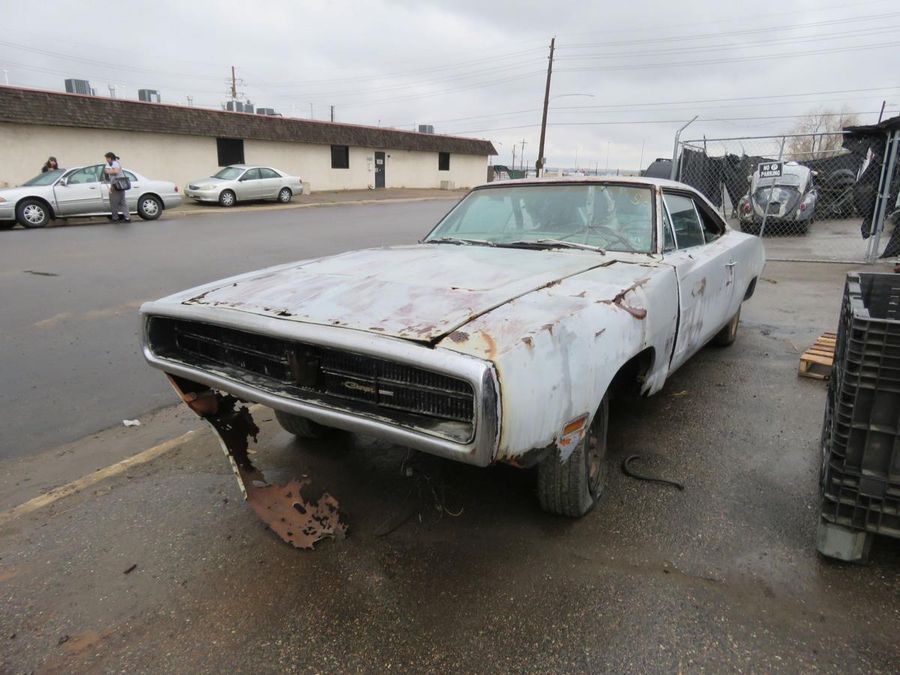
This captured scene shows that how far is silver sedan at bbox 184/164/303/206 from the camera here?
1980cm

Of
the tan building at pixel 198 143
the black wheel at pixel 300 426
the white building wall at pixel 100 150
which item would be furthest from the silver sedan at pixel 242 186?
the black wheel at pixel 300 426

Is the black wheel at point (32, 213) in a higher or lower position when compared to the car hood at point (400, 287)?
lower

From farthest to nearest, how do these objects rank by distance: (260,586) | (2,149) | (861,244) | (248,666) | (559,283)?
(2,149)
(861,244)
(559,283)
(260,586)
(248,666)

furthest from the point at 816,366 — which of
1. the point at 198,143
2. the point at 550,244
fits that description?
the point at 198,143

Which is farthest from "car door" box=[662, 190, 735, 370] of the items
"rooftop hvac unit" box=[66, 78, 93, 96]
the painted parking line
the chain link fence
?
"rooftop hvac unit" box=[66, 78, 93, 96]

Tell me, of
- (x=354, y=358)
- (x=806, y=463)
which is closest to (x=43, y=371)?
(x=354, y=358)

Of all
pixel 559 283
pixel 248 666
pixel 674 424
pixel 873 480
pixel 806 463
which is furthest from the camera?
pixel 674 424

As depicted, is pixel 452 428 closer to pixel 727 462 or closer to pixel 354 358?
pixel 354 358

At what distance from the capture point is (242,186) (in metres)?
20.5

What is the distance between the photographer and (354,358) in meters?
2.20

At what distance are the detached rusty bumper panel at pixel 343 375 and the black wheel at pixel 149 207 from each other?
48.2 ft

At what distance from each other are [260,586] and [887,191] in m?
10.6

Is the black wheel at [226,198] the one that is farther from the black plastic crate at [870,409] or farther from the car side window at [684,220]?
the black plastic crate at [870,409]

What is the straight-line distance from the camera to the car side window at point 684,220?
3.77 metres
